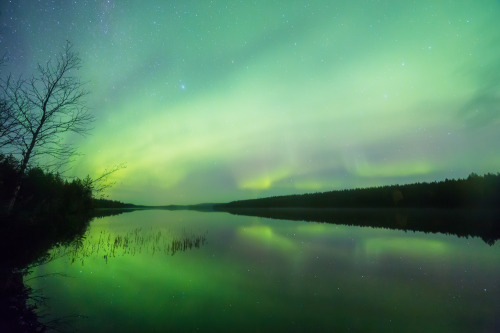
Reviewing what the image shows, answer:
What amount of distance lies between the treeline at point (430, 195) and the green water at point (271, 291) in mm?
71777

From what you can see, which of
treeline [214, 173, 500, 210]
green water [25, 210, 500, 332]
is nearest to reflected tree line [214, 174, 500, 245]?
treeline [214, 173, 500, 210]

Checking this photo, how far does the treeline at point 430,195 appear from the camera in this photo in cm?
6932

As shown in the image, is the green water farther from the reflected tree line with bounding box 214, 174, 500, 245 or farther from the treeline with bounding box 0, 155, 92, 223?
the reflected tree line with bounding box 214, 174, 500, 245

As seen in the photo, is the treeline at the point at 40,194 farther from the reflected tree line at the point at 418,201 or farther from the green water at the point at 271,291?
the reflected tree line at the point at 418,201

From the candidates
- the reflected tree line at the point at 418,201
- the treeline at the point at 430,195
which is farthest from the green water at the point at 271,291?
the treeline at the point at 430,195

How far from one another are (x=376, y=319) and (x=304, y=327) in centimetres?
201

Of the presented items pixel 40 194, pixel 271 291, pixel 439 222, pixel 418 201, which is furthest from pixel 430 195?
pixel 40 194

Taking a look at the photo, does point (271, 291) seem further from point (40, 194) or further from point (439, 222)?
point (439, 222)

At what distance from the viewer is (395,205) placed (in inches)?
3696

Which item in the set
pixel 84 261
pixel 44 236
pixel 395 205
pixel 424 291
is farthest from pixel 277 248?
pixel 395 205

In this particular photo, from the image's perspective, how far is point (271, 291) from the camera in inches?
356

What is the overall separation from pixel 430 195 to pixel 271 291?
8959cm

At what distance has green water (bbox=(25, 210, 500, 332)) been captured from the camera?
6566mm

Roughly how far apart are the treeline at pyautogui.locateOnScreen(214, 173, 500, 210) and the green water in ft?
235
